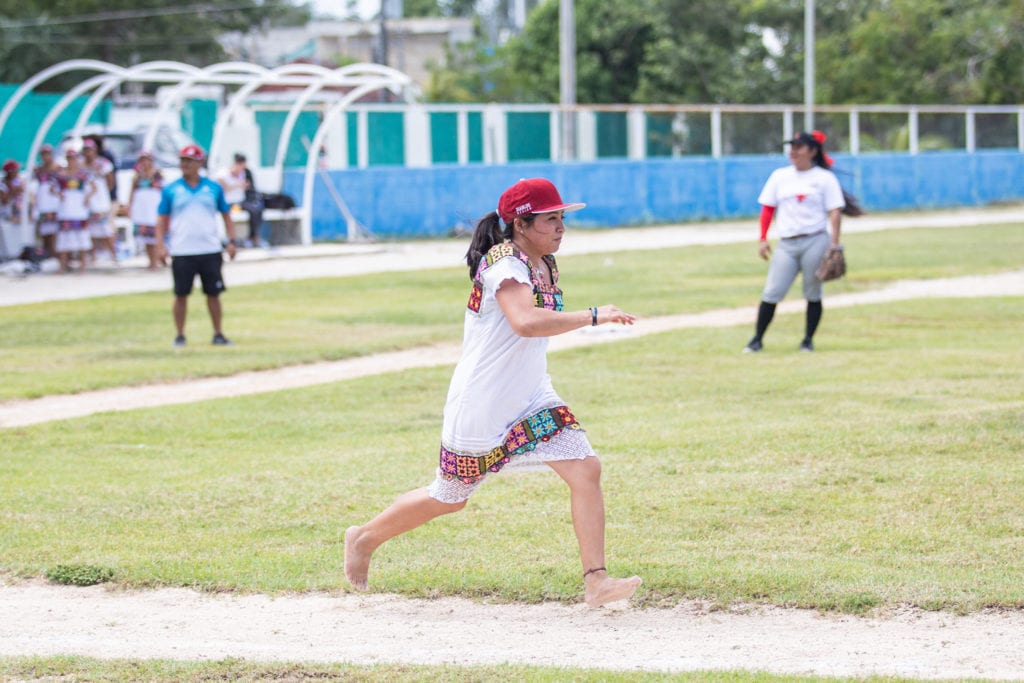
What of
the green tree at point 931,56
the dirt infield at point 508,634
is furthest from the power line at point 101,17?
the dirt infield at point 508,634

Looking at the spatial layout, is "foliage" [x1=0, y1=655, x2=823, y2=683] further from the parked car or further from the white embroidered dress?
the parked car

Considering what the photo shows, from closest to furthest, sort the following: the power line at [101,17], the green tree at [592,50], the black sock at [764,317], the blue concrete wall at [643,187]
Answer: the black sock at [764,317] < the blue concrete wall at [643,187] < the green tree at [592,50] < the power line at [101,17]

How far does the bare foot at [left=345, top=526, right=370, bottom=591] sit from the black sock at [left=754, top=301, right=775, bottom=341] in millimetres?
7317

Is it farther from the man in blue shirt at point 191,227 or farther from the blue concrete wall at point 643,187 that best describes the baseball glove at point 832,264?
the blue concrete wall at point 643,187

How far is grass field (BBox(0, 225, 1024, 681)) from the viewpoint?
6.05 m

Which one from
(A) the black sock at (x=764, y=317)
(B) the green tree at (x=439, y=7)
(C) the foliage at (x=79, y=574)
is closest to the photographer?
(C) the foliage at (x=79, y=574)

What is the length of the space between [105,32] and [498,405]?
50.4 meters

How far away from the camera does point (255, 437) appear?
30.5 feet

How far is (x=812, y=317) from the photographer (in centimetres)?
1255

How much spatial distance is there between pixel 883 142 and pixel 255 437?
32.3 metres

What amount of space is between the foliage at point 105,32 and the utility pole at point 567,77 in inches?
914

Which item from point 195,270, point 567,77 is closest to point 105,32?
point 567,77

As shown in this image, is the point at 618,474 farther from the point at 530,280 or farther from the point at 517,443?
the point at 530,280

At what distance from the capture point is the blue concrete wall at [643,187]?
95.1ft
